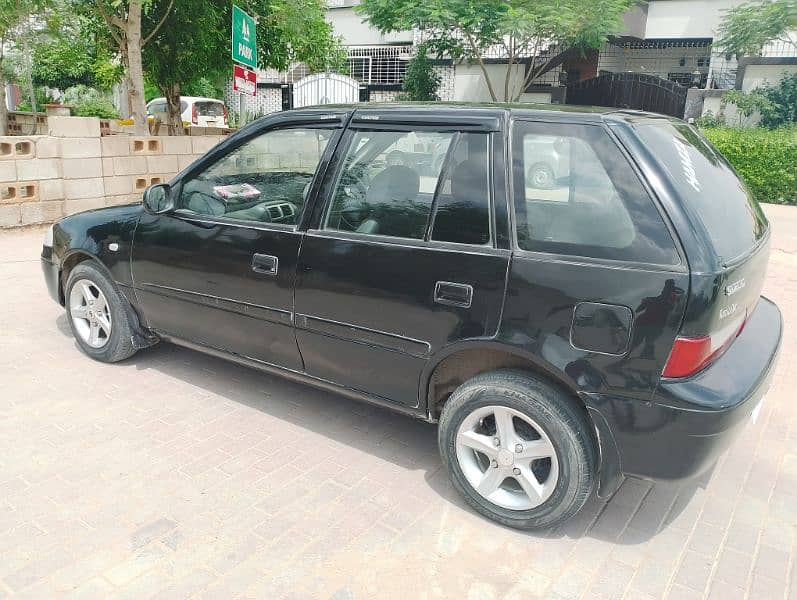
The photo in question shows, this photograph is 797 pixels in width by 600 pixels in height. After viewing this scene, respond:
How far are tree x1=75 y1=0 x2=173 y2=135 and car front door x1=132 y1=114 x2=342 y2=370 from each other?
6819mm

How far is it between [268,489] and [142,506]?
57 centimetres

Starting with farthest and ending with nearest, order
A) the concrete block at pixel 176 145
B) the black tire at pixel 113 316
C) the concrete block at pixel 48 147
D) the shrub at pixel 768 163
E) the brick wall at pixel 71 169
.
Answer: the shrub at pixel 768 163
the concrete block at pixel 176 145
the concrete block at pixel 48 147
the brick wall at pixel 71 169
the black tire at pixel 113 316

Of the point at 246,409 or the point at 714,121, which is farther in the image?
the point at 714,121

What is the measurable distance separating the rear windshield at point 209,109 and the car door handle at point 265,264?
2305 centimetres

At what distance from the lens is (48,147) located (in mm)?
9289

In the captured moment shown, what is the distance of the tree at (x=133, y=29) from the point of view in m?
10.1

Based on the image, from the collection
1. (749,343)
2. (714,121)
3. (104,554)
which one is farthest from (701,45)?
(104,554)

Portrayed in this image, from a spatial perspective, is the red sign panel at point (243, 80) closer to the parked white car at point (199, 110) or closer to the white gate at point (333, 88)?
the white gate at point (333, 88)

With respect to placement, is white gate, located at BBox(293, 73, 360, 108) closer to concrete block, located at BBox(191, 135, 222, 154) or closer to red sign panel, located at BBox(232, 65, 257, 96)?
concrete block, located at BBox(191, 135, 222, 154)

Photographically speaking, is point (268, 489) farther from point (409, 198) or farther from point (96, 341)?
point (96, 341)

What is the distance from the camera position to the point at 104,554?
2.74 meters

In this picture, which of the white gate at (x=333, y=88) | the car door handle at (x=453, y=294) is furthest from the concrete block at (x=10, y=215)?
the white gate at (x=333, y=88)

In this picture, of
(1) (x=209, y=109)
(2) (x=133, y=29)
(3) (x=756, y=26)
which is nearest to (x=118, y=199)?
(2) (x=133, y=29)

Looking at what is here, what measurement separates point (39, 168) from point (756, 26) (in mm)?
19973
